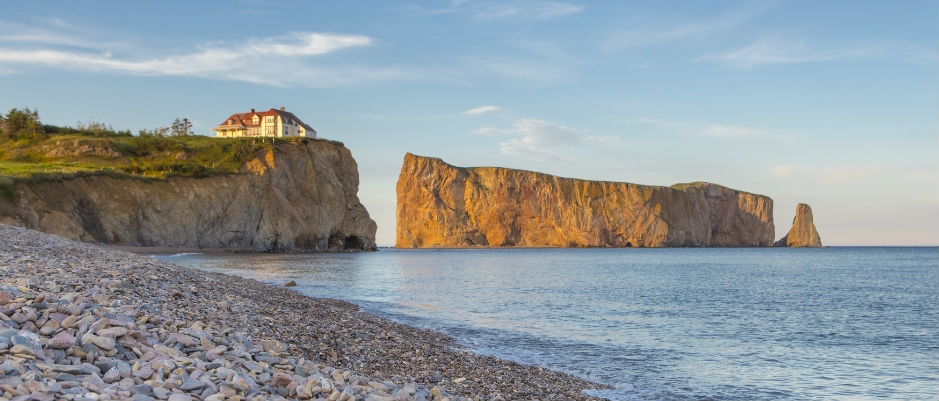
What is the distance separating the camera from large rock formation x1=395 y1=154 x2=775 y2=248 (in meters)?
157

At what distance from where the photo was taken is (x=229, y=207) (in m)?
75.9

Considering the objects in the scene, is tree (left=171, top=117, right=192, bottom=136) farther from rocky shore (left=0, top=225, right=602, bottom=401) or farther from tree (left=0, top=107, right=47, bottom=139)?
rocky shore (left=0, top=225, right=602, bottom=401)

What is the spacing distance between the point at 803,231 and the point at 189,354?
211080 mm

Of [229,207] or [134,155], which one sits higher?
[134,155]

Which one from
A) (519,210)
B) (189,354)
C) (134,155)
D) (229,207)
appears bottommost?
(189,354)

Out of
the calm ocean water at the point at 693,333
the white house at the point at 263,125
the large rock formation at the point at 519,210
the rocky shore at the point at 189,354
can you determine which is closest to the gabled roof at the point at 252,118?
the white house at the point at 263,125

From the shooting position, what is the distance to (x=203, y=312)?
10.3 metres

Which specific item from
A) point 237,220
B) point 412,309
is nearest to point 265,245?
point 237,220

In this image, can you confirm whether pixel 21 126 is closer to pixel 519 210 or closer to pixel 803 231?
pixel 519 210

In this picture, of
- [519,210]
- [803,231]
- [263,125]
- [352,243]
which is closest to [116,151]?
[263,125]

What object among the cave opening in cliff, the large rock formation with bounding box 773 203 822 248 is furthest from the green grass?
the large rock formation with bounding box 773 203 822 248

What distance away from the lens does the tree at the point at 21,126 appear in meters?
81.9

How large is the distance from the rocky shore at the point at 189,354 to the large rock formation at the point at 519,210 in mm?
144028

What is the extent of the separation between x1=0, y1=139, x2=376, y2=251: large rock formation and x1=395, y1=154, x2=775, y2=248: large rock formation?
5555 cm
